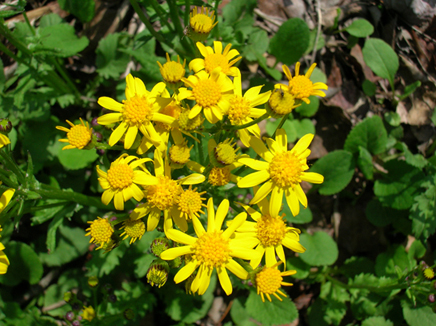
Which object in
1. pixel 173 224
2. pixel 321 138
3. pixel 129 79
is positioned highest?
pixel 129 79

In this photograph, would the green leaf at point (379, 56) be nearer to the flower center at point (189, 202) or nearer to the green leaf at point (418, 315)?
the green leaf at point (418, 315)

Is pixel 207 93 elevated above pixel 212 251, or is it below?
above

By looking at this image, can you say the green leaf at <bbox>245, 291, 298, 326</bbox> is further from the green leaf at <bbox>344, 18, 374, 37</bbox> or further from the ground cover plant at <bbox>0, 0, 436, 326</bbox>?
the green leaf at <bbox>344, 18, 374, 37</bbox>

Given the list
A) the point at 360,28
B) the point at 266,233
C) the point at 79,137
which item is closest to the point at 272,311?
the point at 266,233

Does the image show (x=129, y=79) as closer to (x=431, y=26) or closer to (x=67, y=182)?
(x=67, y=182)

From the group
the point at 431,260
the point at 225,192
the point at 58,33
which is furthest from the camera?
the point at 431,260

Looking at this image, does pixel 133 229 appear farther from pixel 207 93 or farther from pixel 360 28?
pixel 360 28

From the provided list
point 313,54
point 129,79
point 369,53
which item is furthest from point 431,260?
point 129,79
